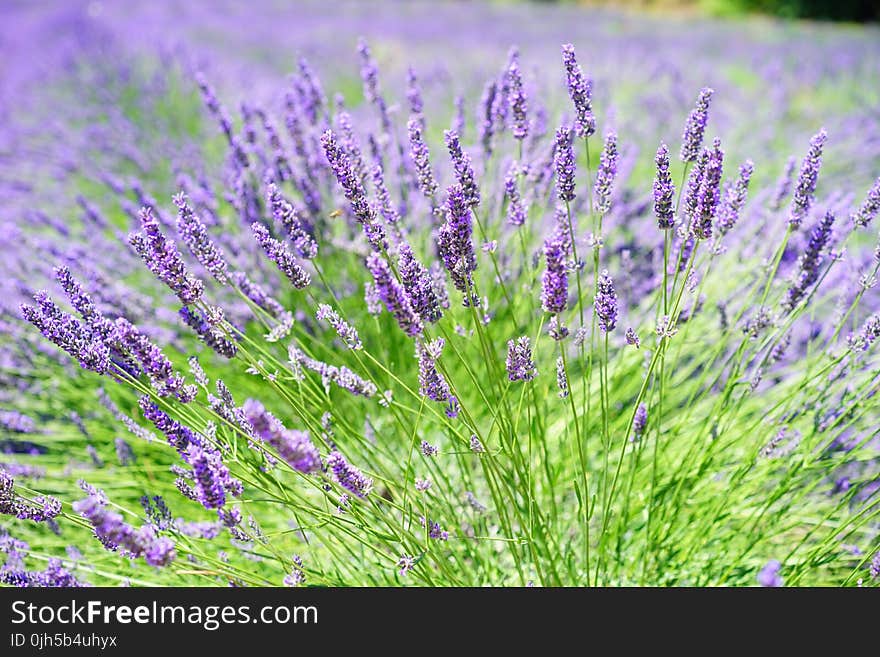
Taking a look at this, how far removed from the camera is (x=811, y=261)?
1288mm

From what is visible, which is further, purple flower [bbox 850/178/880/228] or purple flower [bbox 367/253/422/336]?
purple flower [bbox 850/178/880/228]

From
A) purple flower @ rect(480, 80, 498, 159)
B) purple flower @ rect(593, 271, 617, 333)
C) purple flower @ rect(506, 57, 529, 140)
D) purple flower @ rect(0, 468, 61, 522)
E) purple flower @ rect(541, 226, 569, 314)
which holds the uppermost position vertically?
purple flower @ rect(480, 80, 498, 159)

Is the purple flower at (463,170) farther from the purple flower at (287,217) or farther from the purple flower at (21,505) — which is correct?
the purple flower at (21,505)

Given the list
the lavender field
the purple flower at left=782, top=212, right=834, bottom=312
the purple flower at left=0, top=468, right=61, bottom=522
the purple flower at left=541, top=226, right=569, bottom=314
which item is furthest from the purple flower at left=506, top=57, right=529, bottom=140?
the purple flower at left=0, top=468, right=61, bottom=522

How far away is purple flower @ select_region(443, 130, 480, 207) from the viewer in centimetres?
110

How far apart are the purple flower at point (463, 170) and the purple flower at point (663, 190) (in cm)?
32

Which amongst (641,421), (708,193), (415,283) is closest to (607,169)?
(708,193)

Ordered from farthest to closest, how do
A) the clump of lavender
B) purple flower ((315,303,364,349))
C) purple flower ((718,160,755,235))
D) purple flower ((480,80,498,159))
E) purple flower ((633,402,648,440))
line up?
purple flower ((480,80,498,159))
purple flower ((633,402,648,440))
purple flower ((718,160,755,235))
purple flower ((315,303,364,349))
the clump of lavender

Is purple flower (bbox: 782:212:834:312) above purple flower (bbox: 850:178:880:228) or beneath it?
beneath

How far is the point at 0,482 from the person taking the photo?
104 centimetres

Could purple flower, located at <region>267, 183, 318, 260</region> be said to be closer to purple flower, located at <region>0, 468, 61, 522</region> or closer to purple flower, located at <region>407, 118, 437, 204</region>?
purple flower, located at <region>407, 118, 437, 204</region>

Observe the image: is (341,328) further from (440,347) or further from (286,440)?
(286,440)
